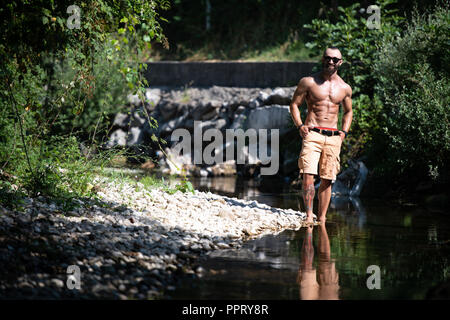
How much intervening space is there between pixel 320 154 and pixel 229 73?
31.8 ft

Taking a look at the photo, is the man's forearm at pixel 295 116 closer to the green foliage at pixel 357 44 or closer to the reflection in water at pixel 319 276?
the reflection in water at pixel 319 276

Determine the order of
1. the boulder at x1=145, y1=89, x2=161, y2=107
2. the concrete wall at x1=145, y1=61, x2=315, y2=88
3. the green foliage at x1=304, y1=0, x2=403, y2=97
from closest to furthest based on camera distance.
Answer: the green foliage at x1=304, y1=0, x2=403, y2=97, the concrete wall at x1=145, y1=61, x2=315, y2=88, the boulder at x1=145, y1=89, x2=161, y2=107

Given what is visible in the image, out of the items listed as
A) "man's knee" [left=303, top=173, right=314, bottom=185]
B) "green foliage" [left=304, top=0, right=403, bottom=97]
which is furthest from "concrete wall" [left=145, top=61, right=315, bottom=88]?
"man's knee" [left=303, top=173, right=314, bottom=185]

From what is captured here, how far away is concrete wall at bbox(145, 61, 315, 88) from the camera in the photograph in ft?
54.0

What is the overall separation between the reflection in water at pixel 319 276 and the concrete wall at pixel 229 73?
941 centimetres

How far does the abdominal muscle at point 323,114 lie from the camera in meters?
8.28

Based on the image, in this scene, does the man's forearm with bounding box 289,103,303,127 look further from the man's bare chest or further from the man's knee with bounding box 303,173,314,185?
the man's knee with bounding box 303,173,314,185

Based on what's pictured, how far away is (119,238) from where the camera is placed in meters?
6.28

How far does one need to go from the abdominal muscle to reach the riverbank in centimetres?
134

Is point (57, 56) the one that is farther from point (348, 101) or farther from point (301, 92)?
point (348, 101)

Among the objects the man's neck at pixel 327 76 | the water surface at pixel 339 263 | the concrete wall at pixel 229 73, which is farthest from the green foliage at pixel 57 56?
the concrete wall at pixel 229 73
